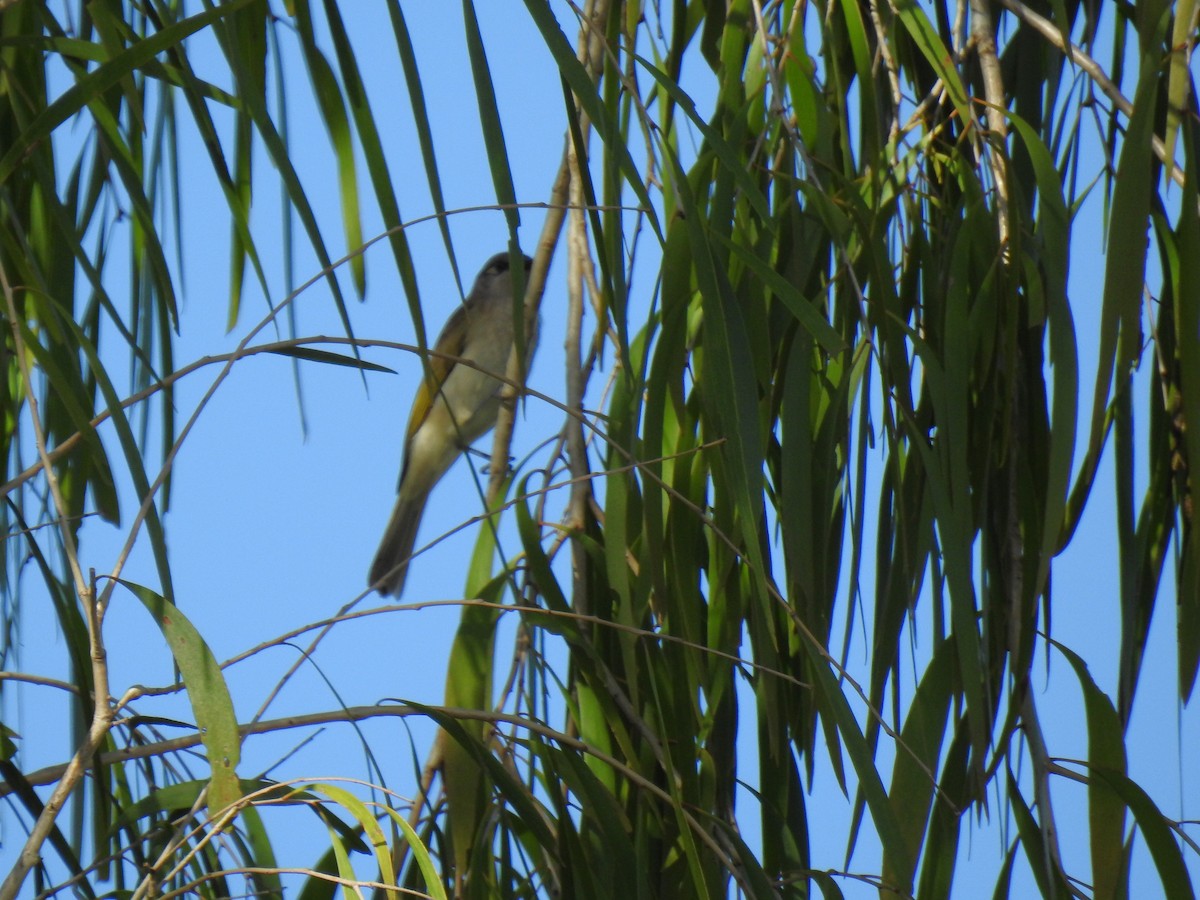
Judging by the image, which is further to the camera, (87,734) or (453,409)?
(453,409)

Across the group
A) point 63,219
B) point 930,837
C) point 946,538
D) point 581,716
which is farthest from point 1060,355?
point 63,219

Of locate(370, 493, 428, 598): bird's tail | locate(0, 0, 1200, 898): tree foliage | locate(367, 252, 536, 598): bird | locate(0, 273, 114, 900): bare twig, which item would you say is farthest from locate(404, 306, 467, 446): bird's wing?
locate(0, 273, 114, 900): bare twig

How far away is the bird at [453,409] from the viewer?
4184 millimetres

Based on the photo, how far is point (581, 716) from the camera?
56.2 inches

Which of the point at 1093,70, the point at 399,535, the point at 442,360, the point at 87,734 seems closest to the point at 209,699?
the point at 87,734

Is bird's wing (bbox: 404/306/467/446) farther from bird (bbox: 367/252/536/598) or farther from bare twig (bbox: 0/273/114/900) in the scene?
bare twig (bbox: 0/273/114/900)

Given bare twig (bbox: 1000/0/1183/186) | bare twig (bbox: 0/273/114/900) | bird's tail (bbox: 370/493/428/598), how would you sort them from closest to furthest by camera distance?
bare twig (bbox: 0/273/114/900) → bare twig (bbox: 1000/0/1183/186) → bird's tail (bbox: 370/493/428/598)

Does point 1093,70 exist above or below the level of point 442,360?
below

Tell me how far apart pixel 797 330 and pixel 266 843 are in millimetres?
827

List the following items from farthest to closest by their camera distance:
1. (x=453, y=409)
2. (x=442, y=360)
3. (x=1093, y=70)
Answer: (x=453, y=409)
(x=442, y=360)
(x=1093, y=70)

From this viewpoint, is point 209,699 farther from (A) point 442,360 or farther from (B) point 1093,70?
(A) point 442,360

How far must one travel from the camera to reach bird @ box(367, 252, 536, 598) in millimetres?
4184

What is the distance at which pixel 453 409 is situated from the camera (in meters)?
4.23

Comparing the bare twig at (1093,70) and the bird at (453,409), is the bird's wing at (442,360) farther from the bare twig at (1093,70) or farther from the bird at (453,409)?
the bare twig at (1093,70)
